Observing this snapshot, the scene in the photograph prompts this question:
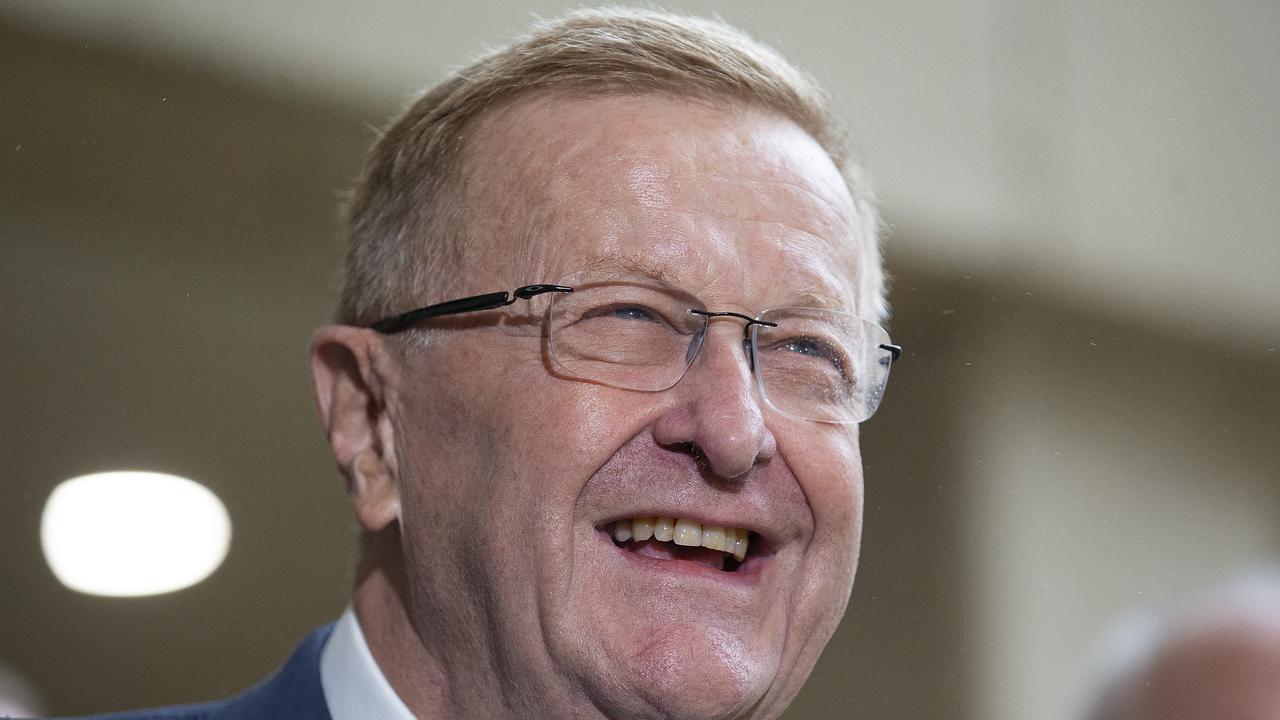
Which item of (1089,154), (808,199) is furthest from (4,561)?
(1089,154)

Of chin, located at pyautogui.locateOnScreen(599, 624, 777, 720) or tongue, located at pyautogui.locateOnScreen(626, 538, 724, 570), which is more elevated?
tongue, located at pyautogui.locateOnScreen(626, 538, 724, 570)

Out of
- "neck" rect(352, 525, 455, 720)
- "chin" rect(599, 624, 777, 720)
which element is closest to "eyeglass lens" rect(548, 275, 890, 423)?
"chin" rect(599, 624, 777, 720)

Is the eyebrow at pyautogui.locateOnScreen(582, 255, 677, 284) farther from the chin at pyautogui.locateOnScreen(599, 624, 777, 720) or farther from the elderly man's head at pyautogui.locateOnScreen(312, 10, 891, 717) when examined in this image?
the chin at pyautogui.locateOnScreen(599, 624, 777, 720)

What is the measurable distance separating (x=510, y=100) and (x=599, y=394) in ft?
1.44

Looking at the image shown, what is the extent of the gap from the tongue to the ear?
31cm

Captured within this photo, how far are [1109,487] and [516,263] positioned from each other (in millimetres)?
1358

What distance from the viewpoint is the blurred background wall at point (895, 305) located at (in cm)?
203

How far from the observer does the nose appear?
1.30 m

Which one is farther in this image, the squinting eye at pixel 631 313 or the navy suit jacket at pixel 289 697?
the navy suit jacket at pixel 289 697

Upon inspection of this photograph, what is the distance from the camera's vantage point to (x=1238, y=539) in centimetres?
228

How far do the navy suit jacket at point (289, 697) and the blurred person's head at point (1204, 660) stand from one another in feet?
3.93

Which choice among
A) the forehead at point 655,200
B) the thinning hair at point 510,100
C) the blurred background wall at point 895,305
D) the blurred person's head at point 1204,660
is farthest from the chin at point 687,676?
the blurred person's head at point 1204,660

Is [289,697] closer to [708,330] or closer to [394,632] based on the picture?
[394,632]

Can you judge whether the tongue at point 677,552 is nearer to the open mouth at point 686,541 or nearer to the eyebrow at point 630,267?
the open mouth at point 686,541
